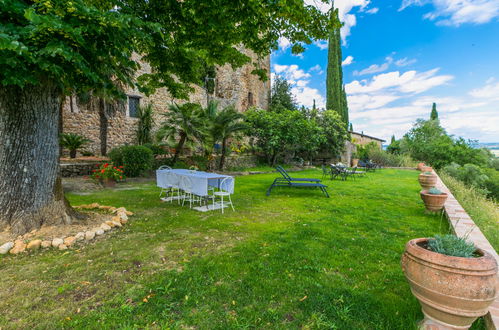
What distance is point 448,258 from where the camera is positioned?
1718mm

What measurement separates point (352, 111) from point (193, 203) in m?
30.9

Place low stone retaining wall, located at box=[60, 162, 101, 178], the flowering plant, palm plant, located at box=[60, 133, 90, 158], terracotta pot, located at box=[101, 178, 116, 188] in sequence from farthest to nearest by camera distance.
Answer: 1. palm plant, located at box=[60, 133, 90, 158]
2. low stone retaining wall, located at box=[60, 162, 101, 178]
3. terracotta pot, located at box=[101, 178, 116, 188]
4. the flowering plant

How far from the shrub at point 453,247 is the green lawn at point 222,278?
0.65m

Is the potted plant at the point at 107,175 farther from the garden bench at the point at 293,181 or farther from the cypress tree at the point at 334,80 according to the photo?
the cypress tree at the point at 334,80

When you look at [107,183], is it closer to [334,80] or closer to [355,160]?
[355,160]

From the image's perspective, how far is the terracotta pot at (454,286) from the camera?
1643 millimetres

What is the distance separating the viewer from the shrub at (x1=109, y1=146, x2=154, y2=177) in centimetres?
1052

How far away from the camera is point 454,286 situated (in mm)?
1669

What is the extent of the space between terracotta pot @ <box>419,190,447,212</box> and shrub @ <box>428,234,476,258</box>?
4.01m

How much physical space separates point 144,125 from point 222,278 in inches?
640

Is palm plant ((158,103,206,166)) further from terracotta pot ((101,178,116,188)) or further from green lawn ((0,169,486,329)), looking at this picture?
green lawn ((0,169,486,329))

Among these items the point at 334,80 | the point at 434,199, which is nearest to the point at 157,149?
the point at 434,199

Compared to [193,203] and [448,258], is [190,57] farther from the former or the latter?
[448,258]

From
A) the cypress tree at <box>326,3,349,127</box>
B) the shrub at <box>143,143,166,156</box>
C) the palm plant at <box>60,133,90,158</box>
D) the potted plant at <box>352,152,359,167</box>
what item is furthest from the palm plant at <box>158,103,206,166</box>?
the cypress tree at <box>326,3,349,127</box>
